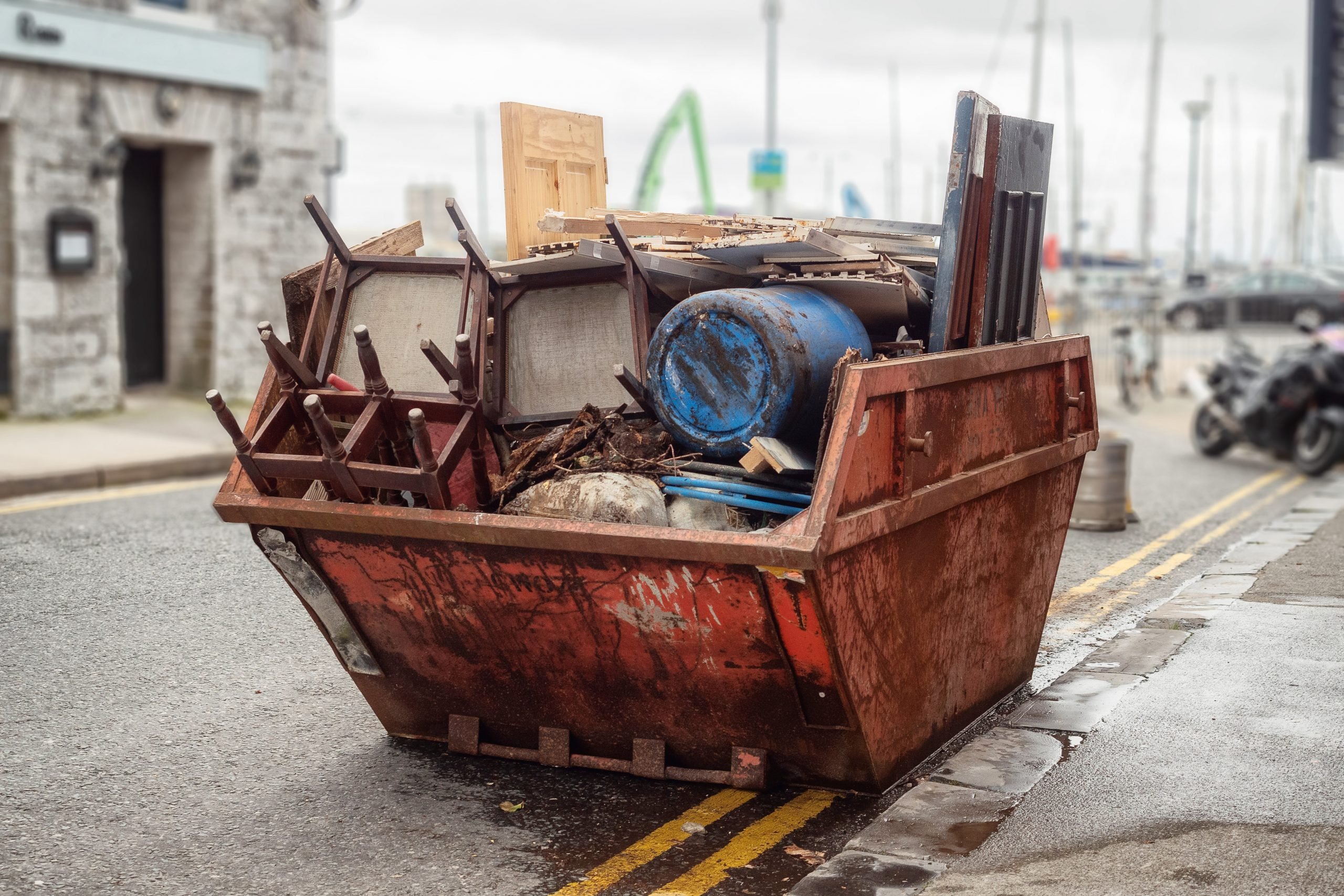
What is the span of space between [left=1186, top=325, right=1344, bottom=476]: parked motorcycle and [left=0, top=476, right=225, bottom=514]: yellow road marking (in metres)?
9.78

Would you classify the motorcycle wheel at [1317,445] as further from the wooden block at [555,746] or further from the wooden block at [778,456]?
the wooden block at [555,746]

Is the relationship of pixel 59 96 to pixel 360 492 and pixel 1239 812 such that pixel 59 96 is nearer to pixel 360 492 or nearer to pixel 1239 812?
pixel 360 492

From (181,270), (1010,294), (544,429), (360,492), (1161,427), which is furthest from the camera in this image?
(1161,427)

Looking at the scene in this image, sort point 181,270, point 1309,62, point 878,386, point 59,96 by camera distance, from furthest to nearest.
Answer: point 181,270 → point 59,96 → point 1309,62 → point 878,386

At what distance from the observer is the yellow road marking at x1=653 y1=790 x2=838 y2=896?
3.98 meters

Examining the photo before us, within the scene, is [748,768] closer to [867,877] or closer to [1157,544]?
[867,877]

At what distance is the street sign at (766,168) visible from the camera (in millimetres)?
27094

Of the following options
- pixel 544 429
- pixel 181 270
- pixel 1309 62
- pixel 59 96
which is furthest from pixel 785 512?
pixel 181 270

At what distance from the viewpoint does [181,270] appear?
653 inches

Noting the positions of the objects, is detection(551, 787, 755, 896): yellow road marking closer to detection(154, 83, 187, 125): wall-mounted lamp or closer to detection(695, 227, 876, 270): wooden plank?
detection(695, 227, 876, 270): wooden plank

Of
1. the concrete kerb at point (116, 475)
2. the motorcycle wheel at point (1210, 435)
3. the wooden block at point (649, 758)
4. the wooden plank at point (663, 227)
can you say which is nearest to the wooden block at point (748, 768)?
the wooden block at point (649, 758)

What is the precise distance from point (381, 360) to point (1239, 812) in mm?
3115

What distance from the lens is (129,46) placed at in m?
15.1

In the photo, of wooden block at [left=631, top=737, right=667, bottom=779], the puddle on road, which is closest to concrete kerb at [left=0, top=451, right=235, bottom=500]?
the puddle on road
